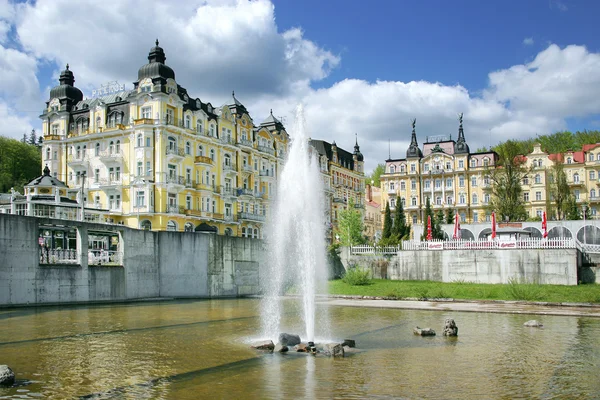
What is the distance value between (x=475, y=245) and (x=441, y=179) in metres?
65.4

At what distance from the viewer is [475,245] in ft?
172

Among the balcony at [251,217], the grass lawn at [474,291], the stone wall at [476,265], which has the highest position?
the balcony at [251,217]

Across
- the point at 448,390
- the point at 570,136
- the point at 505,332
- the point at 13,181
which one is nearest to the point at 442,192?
the point at 570,136

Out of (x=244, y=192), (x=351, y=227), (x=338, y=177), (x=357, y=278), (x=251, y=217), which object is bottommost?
(x=357, y=278)

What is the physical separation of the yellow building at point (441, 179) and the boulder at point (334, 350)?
94691mm

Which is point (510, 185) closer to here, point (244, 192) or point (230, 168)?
point (244, 192)

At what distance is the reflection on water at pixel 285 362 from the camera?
13469mm

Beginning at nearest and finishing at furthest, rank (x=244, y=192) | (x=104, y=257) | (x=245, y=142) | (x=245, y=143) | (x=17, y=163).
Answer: (x=104, y=257) → (x=244, y=192) → (x=245, y=143) → (x=245, y=142) → (x=17, y=163)

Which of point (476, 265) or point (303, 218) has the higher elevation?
point (303, 218)

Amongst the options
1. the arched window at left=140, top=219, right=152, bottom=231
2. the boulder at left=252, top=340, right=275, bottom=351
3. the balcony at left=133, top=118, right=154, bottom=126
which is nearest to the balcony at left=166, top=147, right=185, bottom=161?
the balcony at left=133, top=118, right=154, bottom=126

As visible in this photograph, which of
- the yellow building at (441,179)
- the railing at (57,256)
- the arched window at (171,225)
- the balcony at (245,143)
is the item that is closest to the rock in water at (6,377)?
the railing at (57,256)

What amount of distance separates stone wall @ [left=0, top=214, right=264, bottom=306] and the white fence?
12.2 m

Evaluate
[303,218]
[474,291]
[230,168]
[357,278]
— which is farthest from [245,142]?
[303,218]

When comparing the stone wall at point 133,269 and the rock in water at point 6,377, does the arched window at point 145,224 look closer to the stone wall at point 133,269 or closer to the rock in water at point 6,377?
the stone wall at point 133,269
